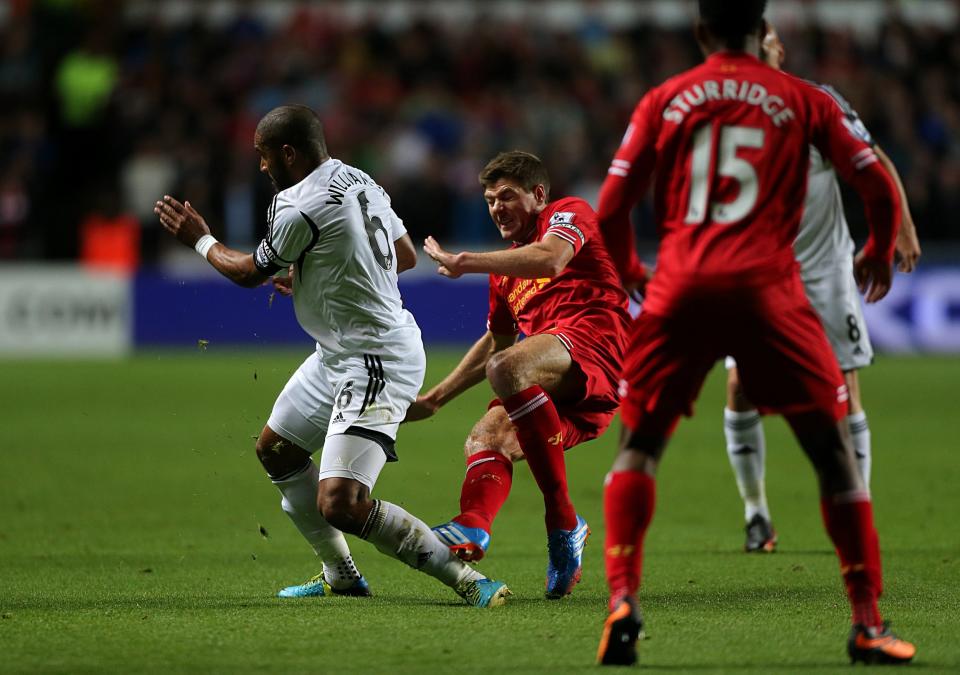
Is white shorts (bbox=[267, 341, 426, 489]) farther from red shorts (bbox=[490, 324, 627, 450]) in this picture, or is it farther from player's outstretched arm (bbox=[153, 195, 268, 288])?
red shorts (bbox=[490, 324, 627, 450])

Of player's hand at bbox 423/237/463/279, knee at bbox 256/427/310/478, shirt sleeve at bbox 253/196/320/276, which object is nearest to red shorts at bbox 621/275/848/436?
player's hand at bbox 423/237/463/279

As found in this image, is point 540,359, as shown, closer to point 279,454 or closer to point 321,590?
point 279,454

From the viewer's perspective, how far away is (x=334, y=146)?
799 inches

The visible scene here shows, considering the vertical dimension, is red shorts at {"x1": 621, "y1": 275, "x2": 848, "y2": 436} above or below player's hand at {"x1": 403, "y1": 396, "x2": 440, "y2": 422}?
above

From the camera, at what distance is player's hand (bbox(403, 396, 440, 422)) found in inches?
255

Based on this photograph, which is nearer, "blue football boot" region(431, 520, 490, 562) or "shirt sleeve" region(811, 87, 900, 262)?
"shirt sleeve" region(811, 87, 900, 262)

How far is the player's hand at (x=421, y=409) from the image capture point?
6477mm

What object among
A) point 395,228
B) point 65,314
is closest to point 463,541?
point 395,228

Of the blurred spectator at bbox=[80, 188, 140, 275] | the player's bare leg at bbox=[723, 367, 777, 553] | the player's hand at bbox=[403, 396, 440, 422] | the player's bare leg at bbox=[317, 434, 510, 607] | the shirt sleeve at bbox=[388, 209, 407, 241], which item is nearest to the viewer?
the player's bare leg at bbox=[317, 434, 510, 607]

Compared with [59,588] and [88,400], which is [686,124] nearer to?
[59,588]

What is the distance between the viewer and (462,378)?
6707 mm

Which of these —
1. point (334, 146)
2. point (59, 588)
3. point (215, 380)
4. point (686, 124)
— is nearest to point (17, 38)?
point (334, 146)

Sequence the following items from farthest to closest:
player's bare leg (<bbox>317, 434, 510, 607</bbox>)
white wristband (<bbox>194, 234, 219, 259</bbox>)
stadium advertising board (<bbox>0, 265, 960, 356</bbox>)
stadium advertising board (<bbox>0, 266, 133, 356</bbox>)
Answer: stadium advertising board (<bbox>0, 266, 133, 356</bbox>)
stadium advertising board (<bbox>0, 265, 960, 356</bbox>)
white wristband (<bbox>194, 234, 219, 259</bbox>)
player's bare leg (<bbox>317, 434, 510, 607</bbox>)

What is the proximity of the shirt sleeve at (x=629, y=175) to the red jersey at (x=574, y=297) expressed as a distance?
1710 mm
